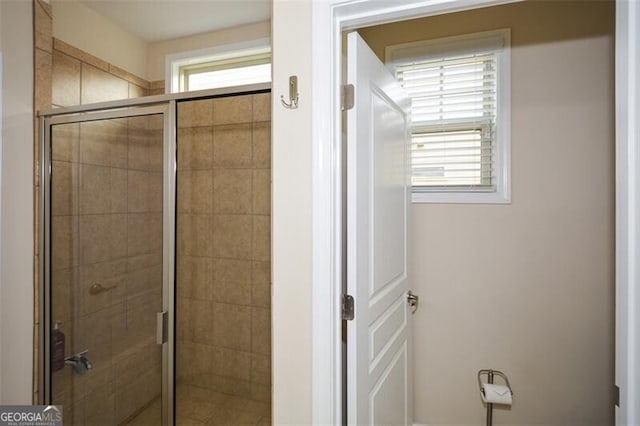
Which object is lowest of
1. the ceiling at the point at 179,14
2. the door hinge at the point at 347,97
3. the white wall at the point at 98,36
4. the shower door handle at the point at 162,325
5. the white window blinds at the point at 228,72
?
the shower door handle at the point at 162,325

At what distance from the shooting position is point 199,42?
222 cm

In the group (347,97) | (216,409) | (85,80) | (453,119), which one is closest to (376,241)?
(347,97)

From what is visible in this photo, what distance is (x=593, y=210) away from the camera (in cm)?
175

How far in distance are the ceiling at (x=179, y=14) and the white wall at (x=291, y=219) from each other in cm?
95

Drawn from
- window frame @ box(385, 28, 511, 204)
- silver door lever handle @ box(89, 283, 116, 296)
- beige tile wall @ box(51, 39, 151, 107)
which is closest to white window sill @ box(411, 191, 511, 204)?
window frame @ box(385, 28, 511, 204)

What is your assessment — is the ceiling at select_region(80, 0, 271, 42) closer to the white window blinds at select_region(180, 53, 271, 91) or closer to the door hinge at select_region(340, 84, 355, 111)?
the white window blinds at select_region(180, 53, 271, 91)

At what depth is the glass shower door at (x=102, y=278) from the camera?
62.7 inches

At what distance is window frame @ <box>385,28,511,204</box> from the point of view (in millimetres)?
1854

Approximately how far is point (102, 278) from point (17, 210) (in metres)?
0.48

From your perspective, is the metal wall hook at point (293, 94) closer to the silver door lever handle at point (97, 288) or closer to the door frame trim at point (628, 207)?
the door frame trim at point (628, 207)

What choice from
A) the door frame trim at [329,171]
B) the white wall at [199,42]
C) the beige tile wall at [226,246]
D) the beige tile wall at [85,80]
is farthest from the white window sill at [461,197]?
the beige tile wall at [85,80]

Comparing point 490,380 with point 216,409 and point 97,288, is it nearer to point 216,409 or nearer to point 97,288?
point 216,409

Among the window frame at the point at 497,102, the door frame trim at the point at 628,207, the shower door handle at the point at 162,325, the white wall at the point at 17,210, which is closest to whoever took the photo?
the door frame trim at the point at 628,207

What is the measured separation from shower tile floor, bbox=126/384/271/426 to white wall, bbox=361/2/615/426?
108 cm
